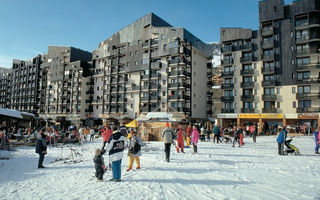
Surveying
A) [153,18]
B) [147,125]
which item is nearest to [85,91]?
[153,18]

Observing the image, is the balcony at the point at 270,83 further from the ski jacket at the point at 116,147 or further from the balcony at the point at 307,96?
the ski jacket at the point at 116,147

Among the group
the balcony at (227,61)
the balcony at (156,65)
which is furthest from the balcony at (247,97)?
the balcony at (156,65)

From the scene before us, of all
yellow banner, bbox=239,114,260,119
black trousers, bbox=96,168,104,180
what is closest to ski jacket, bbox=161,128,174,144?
black trousers, bbox=96,168,104,180

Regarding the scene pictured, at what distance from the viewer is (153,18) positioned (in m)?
56.8

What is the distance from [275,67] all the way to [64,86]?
60198 millimetres

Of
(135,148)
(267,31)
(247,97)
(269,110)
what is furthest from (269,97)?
(135,148)

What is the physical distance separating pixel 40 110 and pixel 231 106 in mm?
63839

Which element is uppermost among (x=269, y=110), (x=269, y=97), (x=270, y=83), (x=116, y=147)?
(x=270, y=83)

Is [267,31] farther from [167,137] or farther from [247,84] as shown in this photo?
[167,137]

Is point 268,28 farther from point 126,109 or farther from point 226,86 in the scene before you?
point 126,109

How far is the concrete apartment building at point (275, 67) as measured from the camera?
1610 inches

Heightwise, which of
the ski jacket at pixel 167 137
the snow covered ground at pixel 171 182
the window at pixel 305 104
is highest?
the window at pixel 305 104

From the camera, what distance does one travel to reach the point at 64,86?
243 feet

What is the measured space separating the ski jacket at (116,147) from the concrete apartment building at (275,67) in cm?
4002
